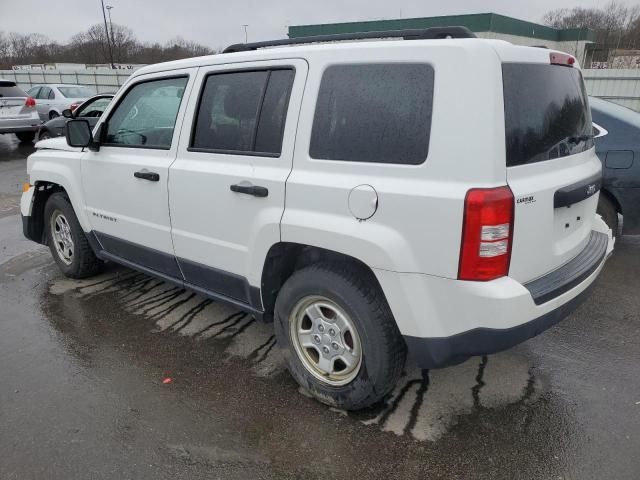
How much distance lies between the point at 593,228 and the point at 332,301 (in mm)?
1782

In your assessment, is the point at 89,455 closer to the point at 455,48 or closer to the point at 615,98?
the point at 455,48

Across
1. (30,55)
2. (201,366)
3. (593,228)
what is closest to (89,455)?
(201,366)

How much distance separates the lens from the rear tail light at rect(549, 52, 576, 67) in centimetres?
262

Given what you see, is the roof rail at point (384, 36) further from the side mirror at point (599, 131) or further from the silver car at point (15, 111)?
the silver car at point (15, 111)

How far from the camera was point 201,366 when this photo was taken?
336 cm

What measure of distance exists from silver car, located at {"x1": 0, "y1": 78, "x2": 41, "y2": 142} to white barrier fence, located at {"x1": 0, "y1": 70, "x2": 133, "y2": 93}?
8881 mm

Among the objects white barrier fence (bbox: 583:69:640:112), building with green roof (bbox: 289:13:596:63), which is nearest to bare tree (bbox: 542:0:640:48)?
building with green roof (bbox: 289:13:596:63)

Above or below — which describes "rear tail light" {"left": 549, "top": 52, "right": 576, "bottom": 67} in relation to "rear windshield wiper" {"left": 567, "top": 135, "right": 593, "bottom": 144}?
above

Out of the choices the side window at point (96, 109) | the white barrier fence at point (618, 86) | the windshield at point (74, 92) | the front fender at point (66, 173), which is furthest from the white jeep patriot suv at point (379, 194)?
the windshield at point (74, 92)

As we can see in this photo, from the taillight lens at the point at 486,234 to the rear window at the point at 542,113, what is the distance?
0.20 m

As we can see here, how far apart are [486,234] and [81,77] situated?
28.0m

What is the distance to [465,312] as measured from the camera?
7.46 feet

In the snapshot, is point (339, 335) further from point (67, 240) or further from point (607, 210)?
point (607, 210)

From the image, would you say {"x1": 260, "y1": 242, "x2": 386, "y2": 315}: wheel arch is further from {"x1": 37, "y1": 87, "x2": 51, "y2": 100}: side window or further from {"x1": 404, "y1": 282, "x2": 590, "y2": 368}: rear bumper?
{"x1": 37, "y1": 87, "x2": 51, "y2": 100}: side window
